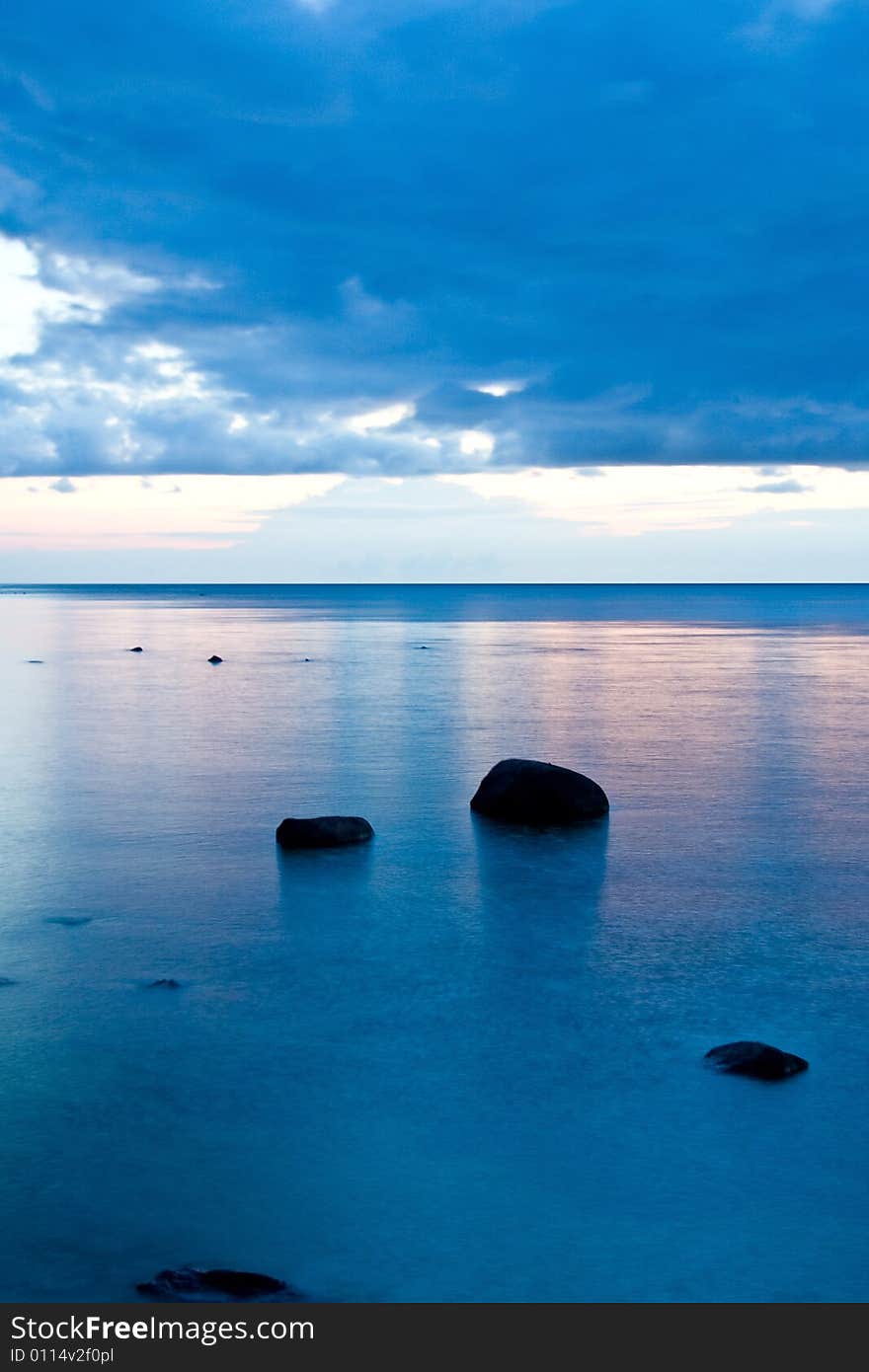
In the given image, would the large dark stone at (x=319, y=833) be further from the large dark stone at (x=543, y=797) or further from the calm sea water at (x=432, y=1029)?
the large dark stone at (x=543, y=797)

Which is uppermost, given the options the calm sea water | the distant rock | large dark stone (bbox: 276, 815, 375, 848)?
large dark stone (bbox: 276, 815, 375, 848)

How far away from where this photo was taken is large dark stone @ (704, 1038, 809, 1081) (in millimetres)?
9500

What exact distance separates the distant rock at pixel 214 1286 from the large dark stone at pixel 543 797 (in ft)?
40.5

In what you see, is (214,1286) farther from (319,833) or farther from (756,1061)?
(319,833)

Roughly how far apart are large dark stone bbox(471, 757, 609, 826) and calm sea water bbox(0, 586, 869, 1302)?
0.67 metres

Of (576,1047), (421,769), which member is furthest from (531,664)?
(576,1047)

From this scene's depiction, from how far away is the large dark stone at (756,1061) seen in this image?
9500 millimetres

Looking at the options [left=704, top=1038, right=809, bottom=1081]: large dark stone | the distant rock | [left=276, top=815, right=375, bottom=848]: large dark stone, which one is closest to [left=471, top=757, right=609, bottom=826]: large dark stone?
[left=276, top=815, right=375, bottom=848]: large dark stone

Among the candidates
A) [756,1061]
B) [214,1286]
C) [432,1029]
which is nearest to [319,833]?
[432,1029]

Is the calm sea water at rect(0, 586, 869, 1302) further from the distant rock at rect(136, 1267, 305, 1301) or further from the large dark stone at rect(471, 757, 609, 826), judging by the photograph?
the large dark stone at rect(471, 757, 609, 826)

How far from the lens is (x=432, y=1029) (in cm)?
1054

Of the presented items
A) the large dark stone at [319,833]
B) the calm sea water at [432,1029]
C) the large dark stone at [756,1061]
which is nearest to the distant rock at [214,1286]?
the calm sea water at [432,1029]

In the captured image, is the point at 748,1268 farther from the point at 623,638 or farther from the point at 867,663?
the point at 623,638

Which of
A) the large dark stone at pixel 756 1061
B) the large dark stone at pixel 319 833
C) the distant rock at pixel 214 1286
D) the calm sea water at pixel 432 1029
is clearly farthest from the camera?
the large dark stone at pixel 319 833
